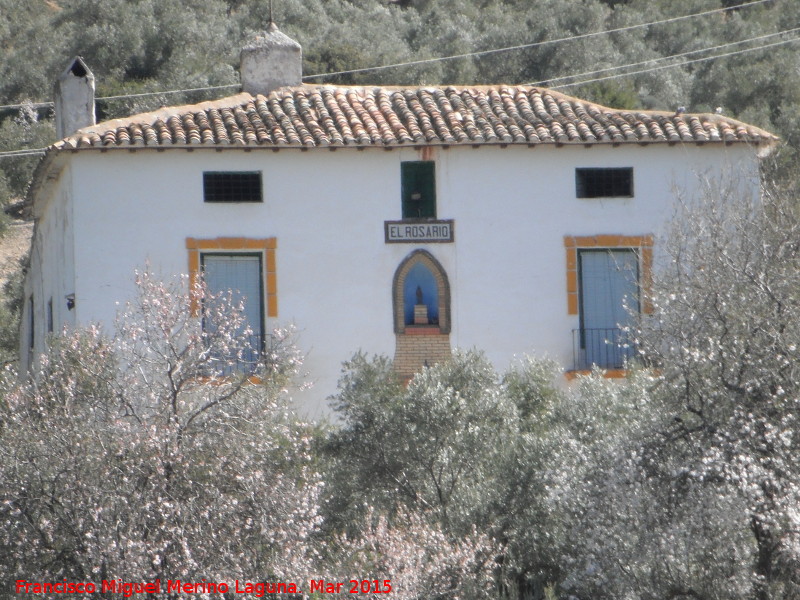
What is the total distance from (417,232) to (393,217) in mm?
402

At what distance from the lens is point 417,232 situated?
19375mm

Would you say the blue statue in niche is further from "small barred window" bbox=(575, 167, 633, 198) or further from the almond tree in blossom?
the almond tree in blossom

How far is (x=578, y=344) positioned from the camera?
19.3 m

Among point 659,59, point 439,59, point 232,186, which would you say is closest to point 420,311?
point 232,186

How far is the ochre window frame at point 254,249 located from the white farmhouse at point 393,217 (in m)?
0.02

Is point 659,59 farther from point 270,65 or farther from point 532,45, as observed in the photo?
point 270,65

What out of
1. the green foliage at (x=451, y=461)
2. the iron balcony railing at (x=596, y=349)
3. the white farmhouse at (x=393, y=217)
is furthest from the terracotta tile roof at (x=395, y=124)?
the green foliage at (x=451, y=461)

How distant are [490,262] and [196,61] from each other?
20.1 metres

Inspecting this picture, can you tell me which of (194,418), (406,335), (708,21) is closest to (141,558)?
(194,418)

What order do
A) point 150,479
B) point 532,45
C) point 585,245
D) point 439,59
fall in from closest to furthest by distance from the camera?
point 150,479 < point 585,245 < point 439,59 < point 532,45

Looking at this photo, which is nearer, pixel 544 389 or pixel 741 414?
pixel 741 414

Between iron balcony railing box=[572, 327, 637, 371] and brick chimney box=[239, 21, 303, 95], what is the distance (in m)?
6.30

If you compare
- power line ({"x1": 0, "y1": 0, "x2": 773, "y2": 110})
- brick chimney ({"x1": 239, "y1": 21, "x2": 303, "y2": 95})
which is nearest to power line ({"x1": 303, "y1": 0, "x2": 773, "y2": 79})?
power line ({"x1": 0, "y1": 0, "x2": 773, "y2": 110})

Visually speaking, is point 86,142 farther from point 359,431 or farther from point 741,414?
point 741,414
